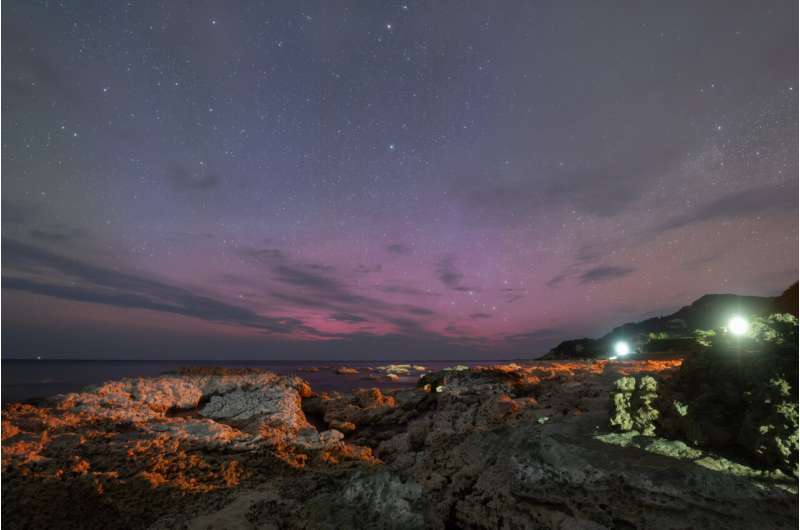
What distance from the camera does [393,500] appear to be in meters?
5.93

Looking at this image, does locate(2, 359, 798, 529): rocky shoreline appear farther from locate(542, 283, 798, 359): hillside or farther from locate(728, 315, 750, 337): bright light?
locate(542, 283, 798, 359): hillside

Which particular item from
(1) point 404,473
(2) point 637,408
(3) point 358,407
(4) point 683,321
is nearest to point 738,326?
(2) point 637,408

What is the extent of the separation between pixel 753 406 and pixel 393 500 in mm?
5726

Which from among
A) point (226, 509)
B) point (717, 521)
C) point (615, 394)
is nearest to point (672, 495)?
point (717, 521)

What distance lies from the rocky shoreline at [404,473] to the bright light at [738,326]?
226 cm

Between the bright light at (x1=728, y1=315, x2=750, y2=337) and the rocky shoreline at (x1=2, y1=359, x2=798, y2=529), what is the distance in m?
Answer: 2.26

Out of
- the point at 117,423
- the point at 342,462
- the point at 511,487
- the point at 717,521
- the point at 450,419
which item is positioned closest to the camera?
the point at 717,521

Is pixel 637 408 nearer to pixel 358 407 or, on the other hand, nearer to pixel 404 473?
pixel 404 473

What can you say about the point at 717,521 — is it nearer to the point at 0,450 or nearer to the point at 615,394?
the point at 615,394

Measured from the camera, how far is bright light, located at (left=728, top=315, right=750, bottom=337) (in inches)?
235

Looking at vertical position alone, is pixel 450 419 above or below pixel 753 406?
below

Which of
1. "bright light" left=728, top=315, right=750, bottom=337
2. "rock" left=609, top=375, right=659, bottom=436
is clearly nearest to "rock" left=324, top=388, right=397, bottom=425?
"rock" left=609, top=375, right=659, bottom=436

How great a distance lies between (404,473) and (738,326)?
698 centimetres

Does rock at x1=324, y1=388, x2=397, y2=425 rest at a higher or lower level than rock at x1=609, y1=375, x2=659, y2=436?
lower
